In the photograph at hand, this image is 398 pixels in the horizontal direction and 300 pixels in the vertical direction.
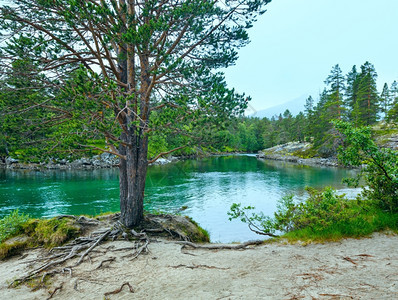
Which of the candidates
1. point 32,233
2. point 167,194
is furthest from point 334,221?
point 167,194

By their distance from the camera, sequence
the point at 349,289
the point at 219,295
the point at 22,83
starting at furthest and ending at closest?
the point at 22,83
the point at 219,295
the point at 349,289

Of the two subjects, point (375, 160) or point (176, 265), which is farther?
point (375, 160)

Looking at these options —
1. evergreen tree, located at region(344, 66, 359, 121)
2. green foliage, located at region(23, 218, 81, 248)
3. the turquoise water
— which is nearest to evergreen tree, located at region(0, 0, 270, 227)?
green foliage, located at region(23, 218, 81, 248)

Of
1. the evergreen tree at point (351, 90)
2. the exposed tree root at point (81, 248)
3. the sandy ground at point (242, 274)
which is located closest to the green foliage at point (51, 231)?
the exposed tree root at point (81, 248)

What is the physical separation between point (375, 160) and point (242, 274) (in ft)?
19.5

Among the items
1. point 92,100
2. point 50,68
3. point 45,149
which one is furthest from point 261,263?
point 50,68

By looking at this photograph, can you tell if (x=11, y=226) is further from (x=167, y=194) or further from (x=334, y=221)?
(x=167, y=194)

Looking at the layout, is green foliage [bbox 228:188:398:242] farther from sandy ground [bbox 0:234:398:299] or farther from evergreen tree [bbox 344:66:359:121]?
evergreen tree [bbox 344:66:359:121]

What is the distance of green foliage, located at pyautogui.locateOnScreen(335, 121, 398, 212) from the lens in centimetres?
751

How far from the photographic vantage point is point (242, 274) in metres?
5.51

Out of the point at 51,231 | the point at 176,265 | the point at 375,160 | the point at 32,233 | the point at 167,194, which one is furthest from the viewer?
the point at 167,194

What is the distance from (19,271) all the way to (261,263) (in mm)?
6964

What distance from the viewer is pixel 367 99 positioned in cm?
5059

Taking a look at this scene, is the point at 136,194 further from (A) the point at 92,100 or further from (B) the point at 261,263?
(B) the point at 261,263
